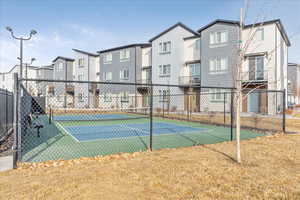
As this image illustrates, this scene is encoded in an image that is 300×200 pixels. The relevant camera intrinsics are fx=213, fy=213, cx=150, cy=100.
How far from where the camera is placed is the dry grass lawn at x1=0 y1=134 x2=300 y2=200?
12.3 ft

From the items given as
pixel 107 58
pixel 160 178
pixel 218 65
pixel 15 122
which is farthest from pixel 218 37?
pixel 15 122

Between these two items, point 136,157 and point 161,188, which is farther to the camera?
point 136,157

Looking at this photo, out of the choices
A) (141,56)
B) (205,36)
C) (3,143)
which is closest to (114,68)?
(141,56)

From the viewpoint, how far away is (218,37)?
84.3 feet

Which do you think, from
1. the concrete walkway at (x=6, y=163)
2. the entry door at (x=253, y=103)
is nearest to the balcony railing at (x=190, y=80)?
the entry door at (x=253, y=103)

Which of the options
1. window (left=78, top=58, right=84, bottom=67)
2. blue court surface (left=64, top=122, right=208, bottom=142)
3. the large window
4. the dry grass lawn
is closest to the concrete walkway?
the dry grass lawn

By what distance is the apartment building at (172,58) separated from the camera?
2941 cm

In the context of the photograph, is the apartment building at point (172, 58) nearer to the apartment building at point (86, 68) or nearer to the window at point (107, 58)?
the window at point (107, 58)

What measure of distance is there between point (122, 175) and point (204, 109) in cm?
2352

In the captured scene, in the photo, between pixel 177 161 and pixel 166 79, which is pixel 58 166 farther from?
pixel 166 79

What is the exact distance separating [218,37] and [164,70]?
9.07 metres

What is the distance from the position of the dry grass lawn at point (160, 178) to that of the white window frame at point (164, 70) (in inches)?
990

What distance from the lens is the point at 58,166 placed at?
5391 millimetres

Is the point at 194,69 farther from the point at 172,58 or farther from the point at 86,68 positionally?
the point at 86,68
